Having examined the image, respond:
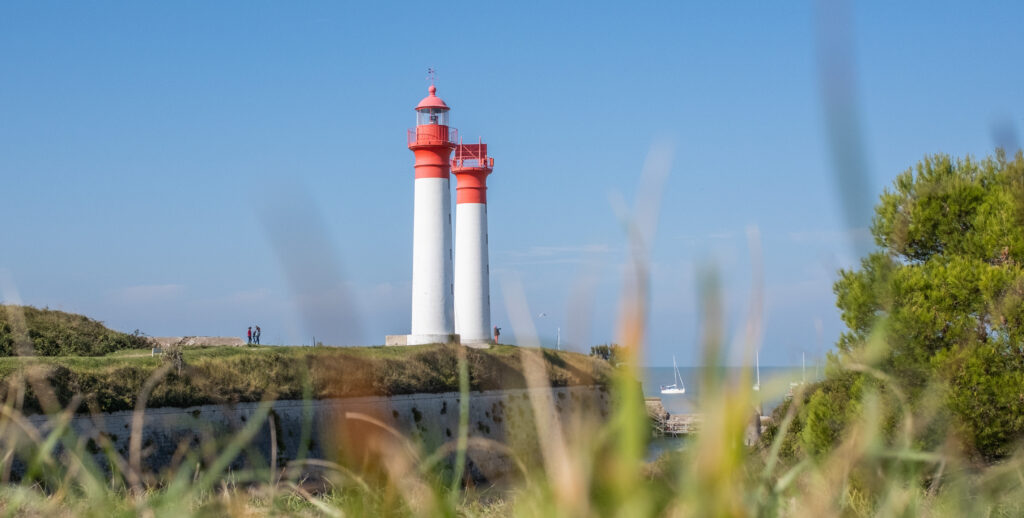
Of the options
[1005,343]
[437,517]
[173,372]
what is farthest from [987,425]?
[437,517]

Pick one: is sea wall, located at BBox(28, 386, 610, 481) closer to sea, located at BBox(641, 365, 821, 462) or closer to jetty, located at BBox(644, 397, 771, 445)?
jetty, located at BBox(644, 397, 771, 445)

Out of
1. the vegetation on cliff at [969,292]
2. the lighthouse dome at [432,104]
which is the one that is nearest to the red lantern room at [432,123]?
the lighthouse dome at [432,104]

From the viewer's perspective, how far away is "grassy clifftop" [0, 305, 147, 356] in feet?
70.2

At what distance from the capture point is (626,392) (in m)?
0.85

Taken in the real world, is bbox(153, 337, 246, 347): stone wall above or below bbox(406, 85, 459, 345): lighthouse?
below

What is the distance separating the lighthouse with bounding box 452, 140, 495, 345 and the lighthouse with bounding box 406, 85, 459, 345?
8.07 feet

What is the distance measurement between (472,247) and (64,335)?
14551 mm

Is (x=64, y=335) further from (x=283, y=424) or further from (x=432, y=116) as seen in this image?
(x=432, y=116)

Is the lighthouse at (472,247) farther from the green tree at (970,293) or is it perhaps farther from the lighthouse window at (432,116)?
the green tree at (970,293)

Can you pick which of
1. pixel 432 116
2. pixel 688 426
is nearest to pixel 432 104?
pixel 432 116

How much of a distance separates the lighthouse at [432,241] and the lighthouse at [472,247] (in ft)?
8.07

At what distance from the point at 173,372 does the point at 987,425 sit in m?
14.9

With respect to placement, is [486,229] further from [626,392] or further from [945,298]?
[626,392]

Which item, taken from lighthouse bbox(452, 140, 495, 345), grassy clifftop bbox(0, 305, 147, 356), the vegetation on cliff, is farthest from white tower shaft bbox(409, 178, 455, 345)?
the vegetation on cliff
